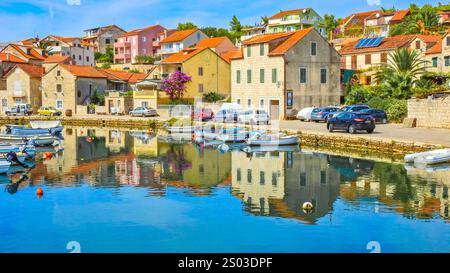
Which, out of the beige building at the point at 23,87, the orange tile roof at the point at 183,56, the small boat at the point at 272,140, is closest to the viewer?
the small boat at the point at 272,140

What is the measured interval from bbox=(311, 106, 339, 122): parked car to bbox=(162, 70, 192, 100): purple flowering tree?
70.7 feet

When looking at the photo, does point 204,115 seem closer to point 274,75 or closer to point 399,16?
point 274,75

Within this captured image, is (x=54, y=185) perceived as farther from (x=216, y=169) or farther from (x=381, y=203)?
(x=381, y=203)

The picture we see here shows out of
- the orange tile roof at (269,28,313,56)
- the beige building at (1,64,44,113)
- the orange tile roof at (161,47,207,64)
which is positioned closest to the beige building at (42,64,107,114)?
the beige building at (1,64,44,113)

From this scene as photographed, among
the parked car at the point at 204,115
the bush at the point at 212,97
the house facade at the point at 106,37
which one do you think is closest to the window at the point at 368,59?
the bush at the point at 212,97

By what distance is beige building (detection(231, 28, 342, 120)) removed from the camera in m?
53.7

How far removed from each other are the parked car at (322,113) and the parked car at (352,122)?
306 inches

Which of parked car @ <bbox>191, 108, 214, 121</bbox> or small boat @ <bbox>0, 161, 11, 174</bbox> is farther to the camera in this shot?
parked car @ <bbox>191, 108, 214, 121</bbox>

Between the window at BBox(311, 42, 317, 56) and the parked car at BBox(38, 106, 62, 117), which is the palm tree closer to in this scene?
the window at BBox(311, 42, 317, 56)

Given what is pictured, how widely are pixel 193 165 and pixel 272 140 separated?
28.7ft

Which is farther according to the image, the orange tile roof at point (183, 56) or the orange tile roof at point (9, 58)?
the orange tile roof at point (9, 58)

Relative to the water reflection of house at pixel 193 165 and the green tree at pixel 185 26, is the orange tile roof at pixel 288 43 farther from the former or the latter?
the green tree at pixel 185 26

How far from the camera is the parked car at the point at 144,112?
64894mm
